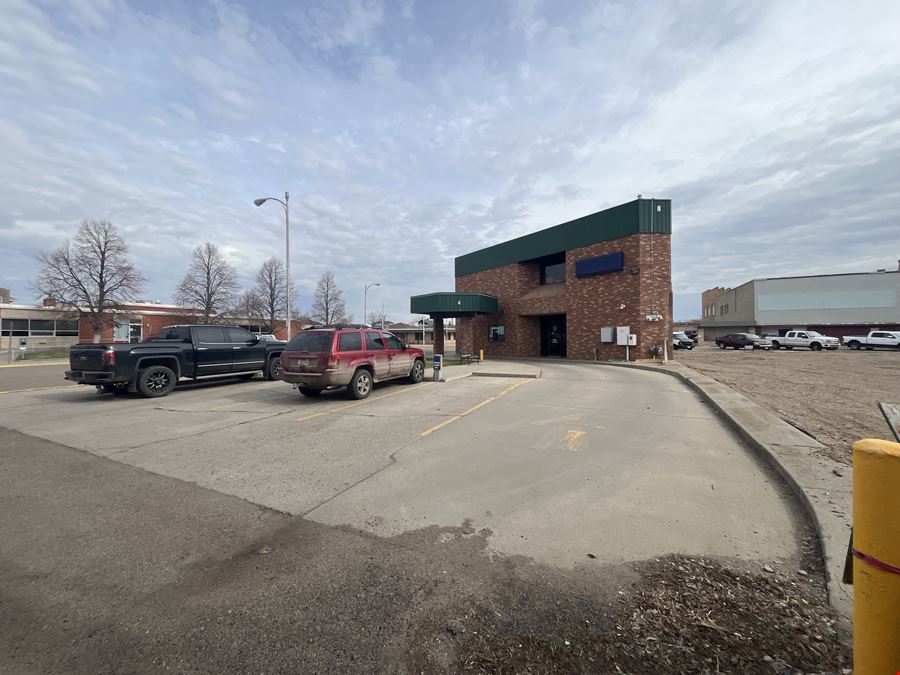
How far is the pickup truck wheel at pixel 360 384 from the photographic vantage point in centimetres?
1007

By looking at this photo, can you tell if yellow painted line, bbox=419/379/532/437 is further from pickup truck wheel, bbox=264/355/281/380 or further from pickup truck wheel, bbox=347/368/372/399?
pickup truck wheel, bbox=264/355/281/380

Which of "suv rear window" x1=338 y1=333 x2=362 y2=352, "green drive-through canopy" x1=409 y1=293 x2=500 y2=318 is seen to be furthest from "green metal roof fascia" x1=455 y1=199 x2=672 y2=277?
"suv rear window" x1=338 y1=333 x2=362 y2=352

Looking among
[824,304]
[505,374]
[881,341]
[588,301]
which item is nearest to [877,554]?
[505,374]

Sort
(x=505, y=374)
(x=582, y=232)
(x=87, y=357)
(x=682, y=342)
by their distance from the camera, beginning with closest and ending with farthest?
(x=87, y=357)
(x=505, y=374)
(x=582, y=232)
(x=682, y=342)

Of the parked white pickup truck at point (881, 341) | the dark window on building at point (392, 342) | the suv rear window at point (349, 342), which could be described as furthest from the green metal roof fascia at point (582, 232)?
the parked white pickup truck at point (881, 341)

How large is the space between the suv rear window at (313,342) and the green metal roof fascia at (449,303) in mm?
18832

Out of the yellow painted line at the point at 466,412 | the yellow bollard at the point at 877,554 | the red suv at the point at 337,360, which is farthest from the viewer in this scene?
the red suv at the point at 337,360

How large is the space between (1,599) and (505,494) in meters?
3.93

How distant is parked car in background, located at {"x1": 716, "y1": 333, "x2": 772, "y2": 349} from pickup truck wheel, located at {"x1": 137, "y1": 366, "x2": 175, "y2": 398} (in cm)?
4738

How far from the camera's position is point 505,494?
14.1 feet

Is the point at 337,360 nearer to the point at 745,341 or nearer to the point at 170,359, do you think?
the point at 170,359

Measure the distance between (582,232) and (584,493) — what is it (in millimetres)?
24771

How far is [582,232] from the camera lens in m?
26.4

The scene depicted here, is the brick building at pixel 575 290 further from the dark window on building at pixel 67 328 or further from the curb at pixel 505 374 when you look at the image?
the dark window on building at pixel 67 328
